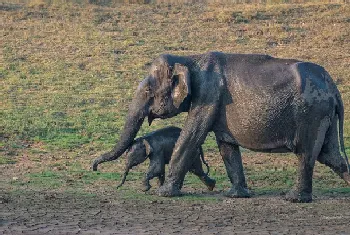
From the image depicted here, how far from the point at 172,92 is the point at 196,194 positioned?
1228 millimetres

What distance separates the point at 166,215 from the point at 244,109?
1751mm

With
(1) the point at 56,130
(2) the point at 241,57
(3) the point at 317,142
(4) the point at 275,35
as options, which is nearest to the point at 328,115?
(3) the point at 317,142

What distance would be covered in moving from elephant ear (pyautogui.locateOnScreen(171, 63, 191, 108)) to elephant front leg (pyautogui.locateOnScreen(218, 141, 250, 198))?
2.56 feet

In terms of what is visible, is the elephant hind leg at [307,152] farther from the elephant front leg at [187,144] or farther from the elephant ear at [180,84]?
the elephant ear at [180,84]

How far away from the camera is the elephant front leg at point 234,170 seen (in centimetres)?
1219

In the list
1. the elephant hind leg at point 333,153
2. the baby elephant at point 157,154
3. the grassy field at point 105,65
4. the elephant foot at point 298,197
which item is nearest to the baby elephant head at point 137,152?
the baby elephant at point 157,154

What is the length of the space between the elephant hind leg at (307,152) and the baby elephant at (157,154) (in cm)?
120

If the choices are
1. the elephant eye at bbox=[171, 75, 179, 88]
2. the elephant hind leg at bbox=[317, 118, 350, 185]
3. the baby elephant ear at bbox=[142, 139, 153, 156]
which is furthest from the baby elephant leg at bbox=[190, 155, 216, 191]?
the elephant hind leg at bbox=[317, 118, 350, 185]

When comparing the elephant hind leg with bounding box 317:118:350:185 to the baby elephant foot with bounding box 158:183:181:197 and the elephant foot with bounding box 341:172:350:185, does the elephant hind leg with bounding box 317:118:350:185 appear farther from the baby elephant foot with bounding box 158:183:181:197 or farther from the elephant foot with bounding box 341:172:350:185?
the baby elephant foot with bounding box 158:183:181:197

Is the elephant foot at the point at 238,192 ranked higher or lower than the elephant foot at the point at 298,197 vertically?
lower

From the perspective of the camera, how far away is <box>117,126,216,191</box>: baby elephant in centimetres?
1242

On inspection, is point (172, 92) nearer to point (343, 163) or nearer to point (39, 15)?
point (343, 163)

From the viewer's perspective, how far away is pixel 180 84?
39.4 ft

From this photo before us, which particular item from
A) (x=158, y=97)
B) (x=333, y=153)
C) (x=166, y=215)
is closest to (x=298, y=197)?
(x=333, y=153)
